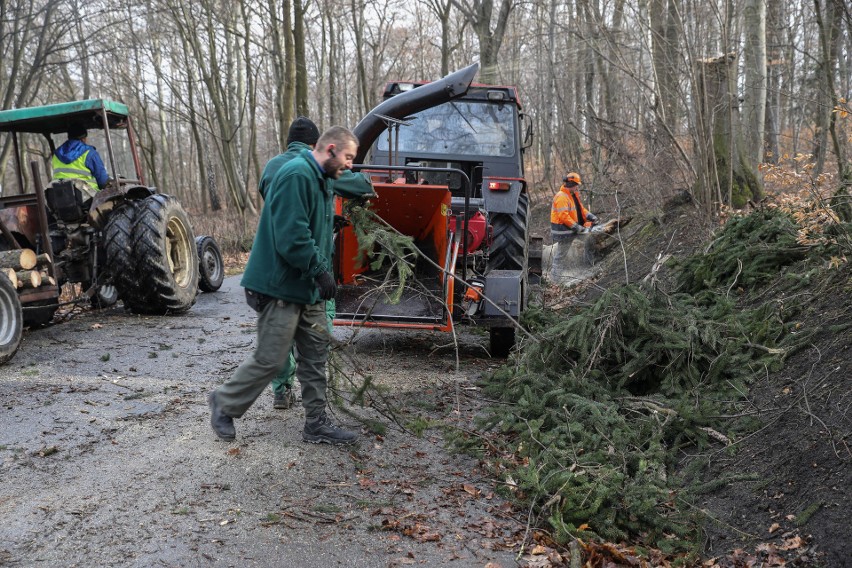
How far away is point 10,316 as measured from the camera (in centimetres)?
636

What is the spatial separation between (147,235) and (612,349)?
5192mm

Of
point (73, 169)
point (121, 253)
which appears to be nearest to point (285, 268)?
point (121, 253)

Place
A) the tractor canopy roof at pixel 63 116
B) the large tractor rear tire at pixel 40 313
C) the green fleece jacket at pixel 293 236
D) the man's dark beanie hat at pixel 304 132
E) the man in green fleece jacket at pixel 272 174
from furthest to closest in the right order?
the tractor canopy roof at pixel 63 116, the large tractor rear tire at pixel 40 313, the man's dark beanie hat at pixel 304 132, the man in green fleece jacket at pixel 272 174, the green fleece jacket at pixel 293 236

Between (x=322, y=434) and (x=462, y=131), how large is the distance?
509 cm

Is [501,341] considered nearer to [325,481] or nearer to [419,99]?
[419,99]

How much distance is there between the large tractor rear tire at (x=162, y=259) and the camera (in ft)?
26.4

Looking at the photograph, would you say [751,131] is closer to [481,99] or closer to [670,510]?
[481,99]

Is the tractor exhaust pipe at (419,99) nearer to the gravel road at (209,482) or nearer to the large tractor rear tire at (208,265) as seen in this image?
the gravel road at (209,482)

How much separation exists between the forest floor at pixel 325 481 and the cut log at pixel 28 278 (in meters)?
1.38

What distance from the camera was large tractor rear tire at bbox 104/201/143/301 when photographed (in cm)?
801

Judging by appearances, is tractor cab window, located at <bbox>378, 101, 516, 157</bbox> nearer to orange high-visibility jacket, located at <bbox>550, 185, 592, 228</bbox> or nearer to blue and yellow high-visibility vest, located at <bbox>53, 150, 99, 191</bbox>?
orange high-visibility jacket, located at <bbox>550, 185, 592, 228</bbox>

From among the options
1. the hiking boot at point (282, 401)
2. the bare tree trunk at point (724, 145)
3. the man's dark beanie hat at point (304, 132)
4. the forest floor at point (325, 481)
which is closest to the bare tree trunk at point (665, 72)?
the bare tree trunk at point (724, 145)

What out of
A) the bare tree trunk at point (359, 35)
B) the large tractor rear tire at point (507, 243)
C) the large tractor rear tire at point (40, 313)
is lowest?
the large tractor rear tire at point (40, 313)

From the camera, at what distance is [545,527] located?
3.72 m
